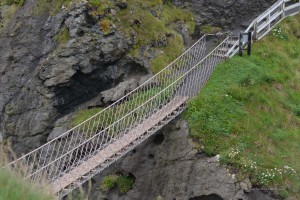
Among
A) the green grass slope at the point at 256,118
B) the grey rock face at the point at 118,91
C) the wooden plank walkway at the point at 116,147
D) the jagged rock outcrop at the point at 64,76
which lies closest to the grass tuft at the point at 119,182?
the wooden plank walkway at the point at 116,147

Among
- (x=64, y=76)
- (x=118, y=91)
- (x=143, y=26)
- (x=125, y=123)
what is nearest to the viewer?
(x=125, y=123)

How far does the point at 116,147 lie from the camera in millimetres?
11711

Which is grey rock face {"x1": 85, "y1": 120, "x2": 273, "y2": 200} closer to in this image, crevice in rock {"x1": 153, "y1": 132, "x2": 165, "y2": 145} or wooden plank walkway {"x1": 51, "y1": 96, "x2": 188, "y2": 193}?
crevice in rock {"x1": 153, "y1": 132, "x2": 165, "y2": 145}

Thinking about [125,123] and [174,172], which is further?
[125,123]

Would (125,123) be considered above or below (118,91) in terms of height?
below

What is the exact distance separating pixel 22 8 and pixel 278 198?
11314mm

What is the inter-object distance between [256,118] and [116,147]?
3.81 m

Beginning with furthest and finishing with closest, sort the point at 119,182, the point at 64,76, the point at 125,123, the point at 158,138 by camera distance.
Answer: the point at 64,76 < the point at 125,123 < the point at 158,138 < the point at 119,182

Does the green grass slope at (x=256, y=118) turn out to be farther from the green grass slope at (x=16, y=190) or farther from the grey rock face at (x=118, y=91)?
the green grass slope at (x=16, y=190)

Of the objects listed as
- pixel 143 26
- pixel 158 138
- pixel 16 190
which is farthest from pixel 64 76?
pixel 16 190

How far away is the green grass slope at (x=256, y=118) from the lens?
11203mm

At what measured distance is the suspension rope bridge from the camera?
36.8 feet

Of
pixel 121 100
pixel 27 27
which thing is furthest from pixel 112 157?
pixel 27 27

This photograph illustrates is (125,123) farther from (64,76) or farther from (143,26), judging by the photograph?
(143,26)
